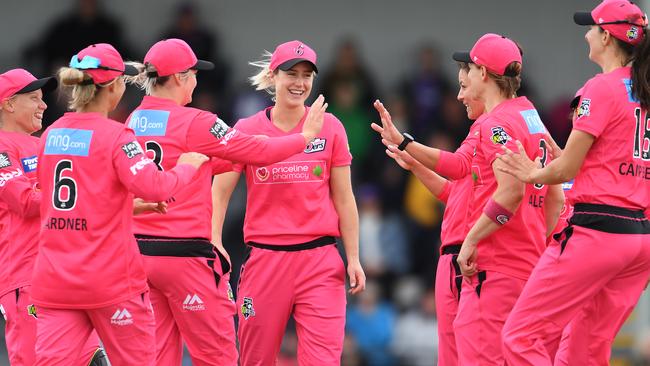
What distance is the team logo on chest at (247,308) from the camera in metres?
7.01

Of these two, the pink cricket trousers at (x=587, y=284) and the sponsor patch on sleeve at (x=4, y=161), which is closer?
the pink cricket trousers at (x=587, y=284)

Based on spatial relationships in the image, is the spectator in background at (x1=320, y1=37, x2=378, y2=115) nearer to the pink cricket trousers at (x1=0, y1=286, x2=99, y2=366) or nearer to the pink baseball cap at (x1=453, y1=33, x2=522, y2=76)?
the pink baseball cap at (x1=453, y1=33, x2=522, y2=76)

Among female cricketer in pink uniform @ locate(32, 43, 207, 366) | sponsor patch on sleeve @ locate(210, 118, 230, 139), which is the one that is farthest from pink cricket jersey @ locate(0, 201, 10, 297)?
sponsor patch on sleeve @ locate(210, 118, 230, 139)

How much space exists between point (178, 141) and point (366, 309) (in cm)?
566

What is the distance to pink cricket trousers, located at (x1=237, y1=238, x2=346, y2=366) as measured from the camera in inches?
272

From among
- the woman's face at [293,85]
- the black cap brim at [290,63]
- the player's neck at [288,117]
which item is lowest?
the player's neck at [288,117]

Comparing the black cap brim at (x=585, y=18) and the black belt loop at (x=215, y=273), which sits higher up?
the black cap brim at (x=585, y=18)

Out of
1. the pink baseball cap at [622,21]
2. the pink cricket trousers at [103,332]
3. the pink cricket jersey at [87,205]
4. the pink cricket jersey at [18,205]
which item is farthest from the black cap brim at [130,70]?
the pink baseball cap at [622,21]

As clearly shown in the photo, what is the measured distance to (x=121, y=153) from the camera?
18.9ft

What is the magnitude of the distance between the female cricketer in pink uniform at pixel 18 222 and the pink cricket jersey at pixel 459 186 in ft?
7.03

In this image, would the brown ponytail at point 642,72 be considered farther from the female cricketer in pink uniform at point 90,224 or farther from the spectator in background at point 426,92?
the spectator in background at point 426,92

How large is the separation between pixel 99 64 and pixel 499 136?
219 centimetres

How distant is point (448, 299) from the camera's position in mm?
6793

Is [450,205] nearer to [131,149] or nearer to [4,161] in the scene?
[131,149]
